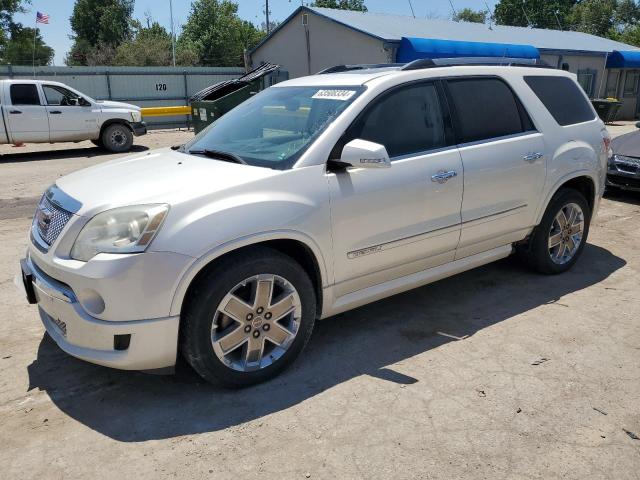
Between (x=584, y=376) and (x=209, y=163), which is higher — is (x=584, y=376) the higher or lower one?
the lower one

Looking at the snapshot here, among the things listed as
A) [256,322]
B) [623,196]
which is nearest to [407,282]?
[256,322]

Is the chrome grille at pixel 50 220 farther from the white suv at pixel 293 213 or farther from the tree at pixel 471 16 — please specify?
the tree at pixel 471 16

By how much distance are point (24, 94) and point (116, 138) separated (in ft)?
7.31

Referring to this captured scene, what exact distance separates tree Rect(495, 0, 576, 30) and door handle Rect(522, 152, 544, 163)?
76.2 meters

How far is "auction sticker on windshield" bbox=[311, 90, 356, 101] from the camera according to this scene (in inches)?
144

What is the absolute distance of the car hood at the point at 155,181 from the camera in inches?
117

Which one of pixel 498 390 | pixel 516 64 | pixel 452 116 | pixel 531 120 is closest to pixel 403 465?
pixel 498 390

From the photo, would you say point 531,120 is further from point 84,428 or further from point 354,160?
point 84,428

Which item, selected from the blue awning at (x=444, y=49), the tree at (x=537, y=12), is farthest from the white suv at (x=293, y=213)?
the tree at (x=537, y=12)

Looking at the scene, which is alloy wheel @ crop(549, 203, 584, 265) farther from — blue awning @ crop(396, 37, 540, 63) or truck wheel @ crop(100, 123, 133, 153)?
Answer: blue awning @ crop(396, 37, 540, 63)

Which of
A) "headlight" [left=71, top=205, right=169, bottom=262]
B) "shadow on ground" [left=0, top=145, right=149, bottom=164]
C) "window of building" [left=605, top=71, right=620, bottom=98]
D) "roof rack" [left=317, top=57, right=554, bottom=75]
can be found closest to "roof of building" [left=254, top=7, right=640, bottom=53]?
"window of building" [left=605, top=71, right=620, bottom=98]

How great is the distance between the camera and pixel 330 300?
3506mm

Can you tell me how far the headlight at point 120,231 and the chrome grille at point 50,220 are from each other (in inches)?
8.7

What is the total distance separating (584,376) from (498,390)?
0.59m
